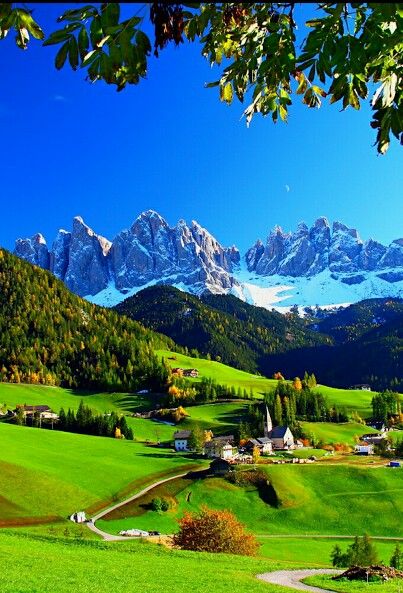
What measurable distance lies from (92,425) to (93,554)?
103835 millimetres

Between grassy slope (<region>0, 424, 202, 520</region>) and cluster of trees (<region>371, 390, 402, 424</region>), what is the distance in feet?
270

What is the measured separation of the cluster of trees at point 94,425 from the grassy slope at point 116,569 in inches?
3625

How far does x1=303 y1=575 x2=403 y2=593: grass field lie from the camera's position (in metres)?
27.2

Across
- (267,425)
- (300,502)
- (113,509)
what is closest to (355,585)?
(113,509)

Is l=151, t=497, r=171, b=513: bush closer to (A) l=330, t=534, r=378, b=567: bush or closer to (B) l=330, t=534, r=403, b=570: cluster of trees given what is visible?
(B) l=330, t=534, r=403, b=570: cluster of trees

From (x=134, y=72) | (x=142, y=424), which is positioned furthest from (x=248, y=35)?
(x=142, y=424)

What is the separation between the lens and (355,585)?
3034 centimetres

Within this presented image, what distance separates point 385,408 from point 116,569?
153601mm

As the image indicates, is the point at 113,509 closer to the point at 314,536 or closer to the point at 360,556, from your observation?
the point at 314,536

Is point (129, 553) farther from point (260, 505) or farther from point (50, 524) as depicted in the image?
point (260, 505)

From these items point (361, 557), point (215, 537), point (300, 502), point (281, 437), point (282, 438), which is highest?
point (281, 437)

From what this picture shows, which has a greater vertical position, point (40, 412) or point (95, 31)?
point (95, 31)

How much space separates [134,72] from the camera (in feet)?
17.6

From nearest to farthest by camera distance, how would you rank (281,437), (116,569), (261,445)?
(116,569) → (261,445) → (281,437)
